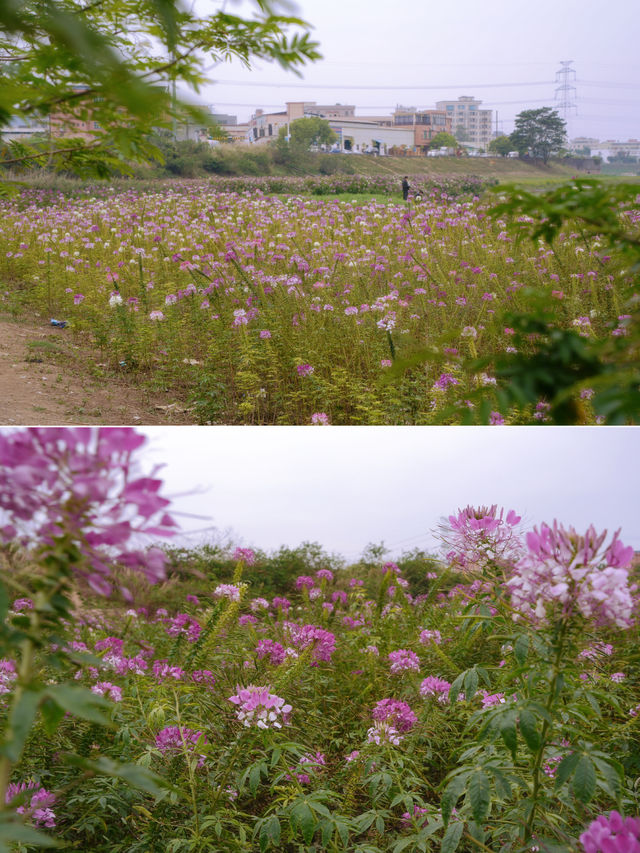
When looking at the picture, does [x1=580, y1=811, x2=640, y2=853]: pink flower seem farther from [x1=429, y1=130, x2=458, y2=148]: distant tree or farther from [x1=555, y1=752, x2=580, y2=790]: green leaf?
[x1=429, y1=130, x2=458, y2=148]: distant tree

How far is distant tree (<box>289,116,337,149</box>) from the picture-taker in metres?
1.93

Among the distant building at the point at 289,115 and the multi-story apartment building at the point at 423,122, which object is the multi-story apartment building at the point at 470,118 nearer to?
the multi-story apartment building at the point at 423,122

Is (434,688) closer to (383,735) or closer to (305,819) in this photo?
(383,735)

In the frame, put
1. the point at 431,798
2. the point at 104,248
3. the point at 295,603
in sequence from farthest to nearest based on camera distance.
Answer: the point at 104,248 → the point at 295,603 → the point at 431,798

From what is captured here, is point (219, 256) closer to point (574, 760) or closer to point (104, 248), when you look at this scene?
point (104, 248)

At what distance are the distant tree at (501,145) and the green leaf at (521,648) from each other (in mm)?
1542

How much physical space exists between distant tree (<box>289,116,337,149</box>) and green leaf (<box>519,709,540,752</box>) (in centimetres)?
166

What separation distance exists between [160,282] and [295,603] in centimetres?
141

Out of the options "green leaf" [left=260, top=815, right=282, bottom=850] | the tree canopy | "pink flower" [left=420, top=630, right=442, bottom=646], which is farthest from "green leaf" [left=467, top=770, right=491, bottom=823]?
the tree canopy

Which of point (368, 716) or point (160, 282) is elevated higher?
Answer: point (160, 282)

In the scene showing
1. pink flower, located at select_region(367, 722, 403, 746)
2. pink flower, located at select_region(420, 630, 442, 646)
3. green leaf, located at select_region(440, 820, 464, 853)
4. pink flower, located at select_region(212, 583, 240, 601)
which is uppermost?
pink flower, located at select_region(212, 583, 240, 601)

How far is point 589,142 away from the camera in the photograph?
1.97m

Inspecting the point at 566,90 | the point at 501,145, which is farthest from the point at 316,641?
the point at 566,90

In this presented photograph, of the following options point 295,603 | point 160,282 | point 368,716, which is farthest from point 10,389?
point 368,716
